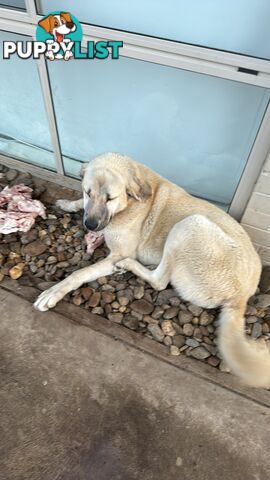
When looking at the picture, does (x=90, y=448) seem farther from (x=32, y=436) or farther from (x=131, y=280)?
(x=131, y=280)

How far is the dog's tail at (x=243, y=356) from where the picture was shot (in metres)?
1.79

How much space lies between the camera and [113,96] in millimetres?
2494

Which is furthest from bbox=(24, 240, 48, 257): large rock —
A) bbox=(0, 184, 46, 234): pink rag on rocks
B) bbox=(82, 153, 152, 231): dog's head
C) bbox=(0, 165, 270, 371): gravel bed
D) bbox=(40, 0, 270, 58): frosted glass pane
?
bbox=(40, 0, 270, 58): frosted glass pane

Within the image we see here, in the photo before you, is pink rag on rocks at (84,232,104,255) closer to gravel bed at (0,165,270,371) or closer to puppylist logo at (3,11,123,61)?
gravel bed at (0,165,270,371)

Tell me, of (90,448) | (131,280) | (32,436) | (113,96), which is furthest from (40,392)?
(113,96)

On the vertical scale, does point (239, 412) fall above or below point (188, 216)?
below

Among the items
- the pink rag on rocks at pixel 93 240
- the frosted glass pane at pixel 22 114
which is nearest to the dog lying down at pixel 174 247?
the pink rag on rocks at pixel 93 240

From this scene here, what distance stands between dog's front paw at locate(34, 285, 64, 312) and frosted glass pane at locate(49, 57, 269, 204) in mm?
1328

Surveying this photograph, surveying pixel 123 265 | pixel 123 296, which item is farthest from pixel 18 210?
→ pixel 123 296

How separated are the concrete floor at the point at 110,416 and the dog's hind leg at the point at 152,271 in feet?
1.54

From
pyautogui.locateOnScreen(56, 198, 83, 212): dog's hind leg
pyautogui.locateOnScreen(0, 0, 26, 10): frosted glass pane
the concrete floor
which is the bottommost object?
the concrete floor

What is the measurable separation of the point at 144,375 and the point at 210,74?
1888 mm

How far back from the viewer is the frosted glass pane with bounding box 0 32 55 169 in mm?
2676

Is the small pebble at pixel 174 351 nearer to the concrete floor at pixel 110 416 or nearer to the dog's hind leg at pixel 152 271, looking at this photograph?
the concrete floor at pixel 110 416
